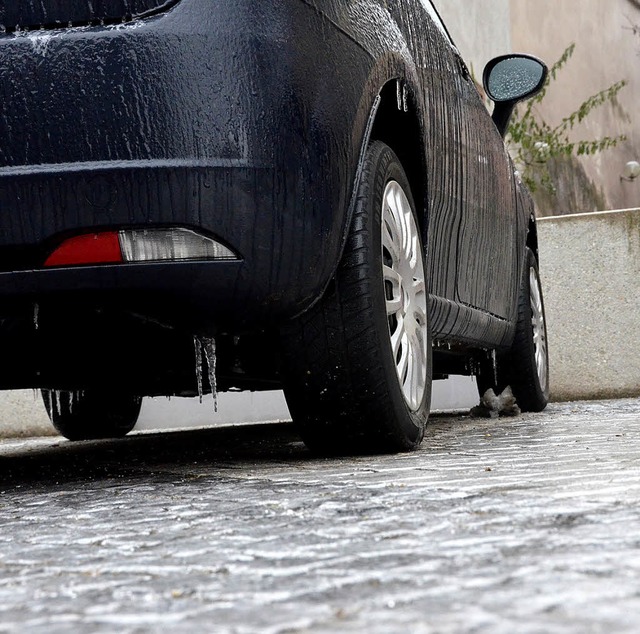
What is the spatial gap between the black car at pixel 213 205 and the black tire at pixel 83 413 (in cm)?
232

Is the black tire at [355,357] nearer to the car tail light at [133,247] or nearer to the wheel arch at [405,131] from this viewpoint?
the wheel arch at [405,131]

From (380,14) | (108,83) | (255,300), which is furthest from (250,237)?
(380,14)

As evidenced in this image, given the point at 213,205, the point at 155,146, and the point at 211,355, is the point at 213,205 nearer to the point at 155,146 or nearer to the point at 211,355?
the point at 155,146

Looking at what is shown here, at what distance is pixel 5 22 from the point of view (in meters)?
2.59

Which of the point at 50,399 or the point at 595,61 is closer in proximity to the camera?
the point at 50,399

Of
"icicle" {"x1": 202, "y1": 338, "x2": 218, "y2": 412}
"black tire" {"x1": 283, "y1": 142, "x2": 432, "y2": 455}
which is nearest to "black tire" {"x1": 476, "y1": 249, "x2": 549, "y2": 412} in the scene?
"black tire" {"x1": 283, "y1": 142, "x2": 432, "y2": 455}

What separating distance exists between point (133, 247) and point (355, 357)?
62cm

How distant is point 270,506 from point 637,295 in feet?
17.2

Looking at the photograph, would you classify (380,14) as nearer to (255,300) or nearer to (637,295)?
(255,300)

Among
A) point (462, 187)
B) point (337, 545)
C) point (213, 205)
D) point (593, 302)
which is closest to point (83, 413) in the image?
point (462, 187)

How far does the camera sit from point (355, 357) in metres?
2.83

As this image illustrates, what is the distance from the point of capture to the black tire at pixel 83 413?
18.1 ft

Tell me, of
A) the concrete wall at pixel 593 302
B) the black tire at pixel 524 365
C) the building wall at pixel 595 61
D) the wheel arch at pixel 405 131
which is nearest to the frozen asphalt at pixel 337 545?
the wheel arch at pixel 405 131

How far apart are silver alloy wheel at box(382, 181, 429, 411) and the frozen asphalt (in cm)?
30
